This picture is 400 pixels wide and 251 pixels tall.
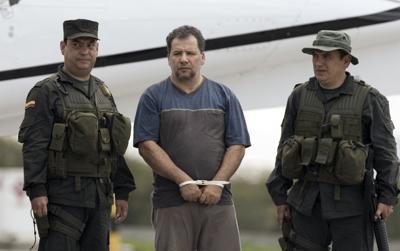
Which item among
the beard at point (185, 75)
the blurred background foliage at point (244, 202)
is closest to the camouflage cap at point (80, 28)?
the beard at point (185, 75)

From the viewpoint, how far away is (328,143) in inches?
336

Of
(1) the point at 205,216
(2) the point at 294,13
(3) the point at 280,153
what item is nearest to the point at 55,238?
(1) the point at 205,216

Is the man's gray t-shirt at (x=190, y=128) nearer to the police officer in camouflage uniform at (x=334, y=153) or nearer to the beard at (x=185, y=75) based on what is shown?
the beard at (x=185, y=75)

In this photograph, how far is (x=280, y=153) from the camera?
8836mm

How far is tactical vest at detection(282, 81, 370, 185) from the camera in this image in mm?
8500

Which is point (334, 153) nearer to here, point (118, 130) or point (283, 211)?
point (283, 211)

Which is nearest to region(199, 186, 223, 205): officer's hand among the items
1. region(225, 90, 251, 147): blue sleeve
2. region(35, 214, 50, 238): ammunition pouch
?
region(225, 90, 251, 147): blue sleeve

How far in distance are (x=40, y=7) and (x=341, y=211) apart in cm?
315

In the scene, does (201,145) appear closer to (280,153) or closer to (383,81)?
(280,153)

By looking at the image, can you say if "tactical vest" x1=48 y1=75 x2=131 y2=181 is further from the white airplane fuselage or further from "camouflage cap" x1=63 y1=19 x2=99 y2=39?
the white airplane fuselage

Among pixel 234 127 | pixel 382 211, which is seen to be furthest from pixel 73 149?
pixel 382 211

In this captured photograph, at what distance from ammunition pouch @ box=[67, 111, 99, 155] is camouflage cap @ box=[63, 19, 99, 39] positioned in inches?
21.0

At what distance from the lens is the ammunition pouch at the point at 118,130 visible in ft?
27.9

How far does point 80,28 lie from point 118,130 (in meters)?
0.72
